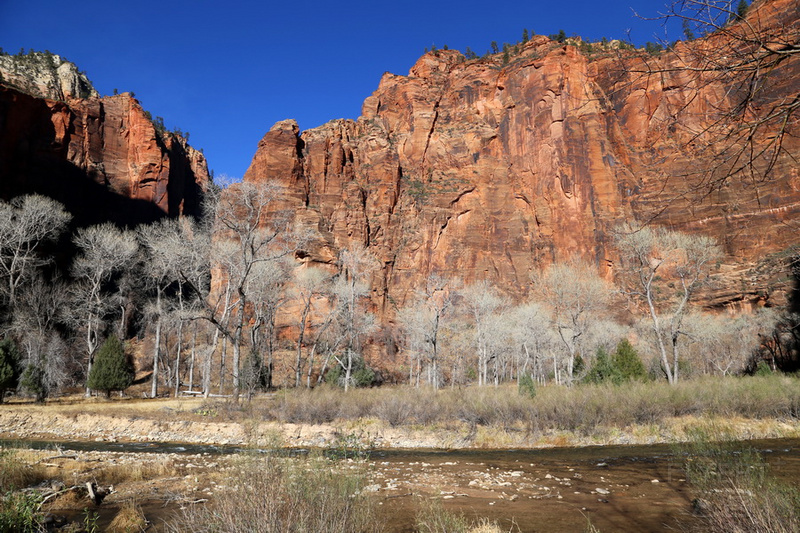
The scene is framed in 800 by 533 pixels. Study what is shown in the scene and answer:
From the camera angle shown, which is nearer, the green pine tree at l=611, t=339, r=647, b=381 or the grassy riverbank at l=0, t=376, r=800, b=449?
the grassy riverbank at l=0, t=376, r=800, b=449

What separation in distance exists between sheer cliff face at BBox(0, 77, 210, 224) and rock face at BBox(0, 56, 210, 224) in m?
0.11

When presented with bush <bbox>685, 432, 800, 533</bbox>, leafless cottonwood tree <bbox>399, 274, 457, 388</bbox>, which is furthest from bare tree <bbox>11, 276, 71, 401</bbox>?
bush <bbox>685, 432, 800, 533</bbox>

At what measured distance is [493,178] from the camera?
7925cm

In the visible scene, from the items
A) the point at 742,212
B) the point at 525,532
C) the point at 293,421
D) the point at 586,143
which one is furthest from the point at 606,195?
the point at 525,532

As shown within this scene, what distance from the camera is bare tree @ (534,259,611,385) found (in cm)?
4216

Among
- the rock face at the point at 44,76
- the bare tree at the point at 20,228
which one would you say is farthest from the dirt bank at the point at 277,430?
the rock face at the point at 44,76

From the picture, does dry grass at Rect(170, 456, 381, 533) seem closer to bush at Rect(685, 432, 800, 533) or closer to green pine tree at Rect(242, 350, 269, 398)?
bush at Rect(685, 432, 800, 533)

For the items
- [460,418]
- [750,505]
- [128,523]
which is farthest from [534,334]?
[128,523]

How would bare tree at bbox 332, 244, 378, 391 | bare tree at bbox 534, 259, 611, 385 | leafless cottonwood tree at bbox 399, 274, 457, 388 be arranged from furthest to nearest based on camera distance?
leafless cottonwood tree at bbox 399, 274, 457, 388 < bare tree at bbox 534, 259, 611, 385 < bare tree at bbox 332, 244, 378, 391

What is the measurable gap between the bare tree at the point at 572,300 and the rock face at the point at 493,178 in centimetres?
497

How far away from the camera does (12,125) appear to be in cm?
6000

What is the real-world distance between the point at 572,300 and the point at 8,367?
4378cm

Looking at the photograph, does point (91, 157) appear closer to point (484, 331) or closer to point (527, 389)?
point (484, 331)

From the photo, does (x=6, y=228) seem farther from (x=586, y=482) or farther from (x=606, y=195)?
(x=606, y=195)
